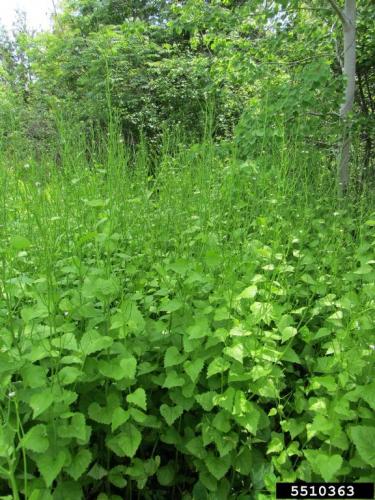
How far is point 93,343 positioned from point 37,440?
30 cm

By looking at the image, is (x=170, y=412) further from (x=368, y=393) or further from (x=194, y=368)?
(x=368, y=393)

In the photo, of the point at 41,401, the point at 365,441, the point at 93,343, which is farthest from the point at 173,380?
the point at 365,441

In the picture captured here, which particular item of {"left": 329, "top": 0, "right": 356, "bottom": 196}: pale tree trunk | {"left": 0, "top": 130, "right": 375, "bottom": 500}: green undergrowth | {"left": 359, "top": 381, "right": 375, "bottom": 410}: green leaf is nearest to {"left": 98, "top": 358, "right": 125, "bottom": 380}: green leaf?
{"left": 0, "top": 130, "right": 375, "bottom": 500}: green undergrowth

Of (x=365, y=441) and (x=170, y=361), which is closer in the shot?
(x=365, y=441)

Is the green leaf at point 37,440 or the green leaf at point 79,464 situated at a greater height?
the green leaf at point 37,440

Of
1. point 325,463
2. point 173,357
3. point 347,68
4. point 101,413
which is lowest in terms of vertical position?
point 325,463

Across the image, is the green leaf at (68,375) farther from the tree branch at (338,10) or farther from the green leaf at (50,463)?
the tree branch at (338,10)

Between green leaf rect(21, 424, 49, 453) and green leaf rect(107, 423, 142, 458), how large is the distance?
8.9 inches

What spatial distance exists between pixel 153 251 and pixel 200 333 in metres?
0.72

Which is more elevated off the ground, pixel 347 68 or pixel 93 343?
pixel 347 68

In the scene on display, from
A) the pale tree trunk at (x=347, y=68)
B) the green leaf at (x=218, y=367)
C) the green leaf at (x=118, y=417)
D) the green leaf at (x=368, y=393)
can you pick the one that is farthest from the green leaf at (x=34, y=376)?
the pale tree trunk at (x=347, y=68)

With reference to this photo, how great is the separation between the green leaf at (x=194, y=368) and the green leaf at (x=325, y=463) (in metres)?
0.40

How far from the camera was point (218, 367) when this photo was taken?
1.34 meters

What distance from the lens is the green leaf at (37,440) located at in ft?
3.62
